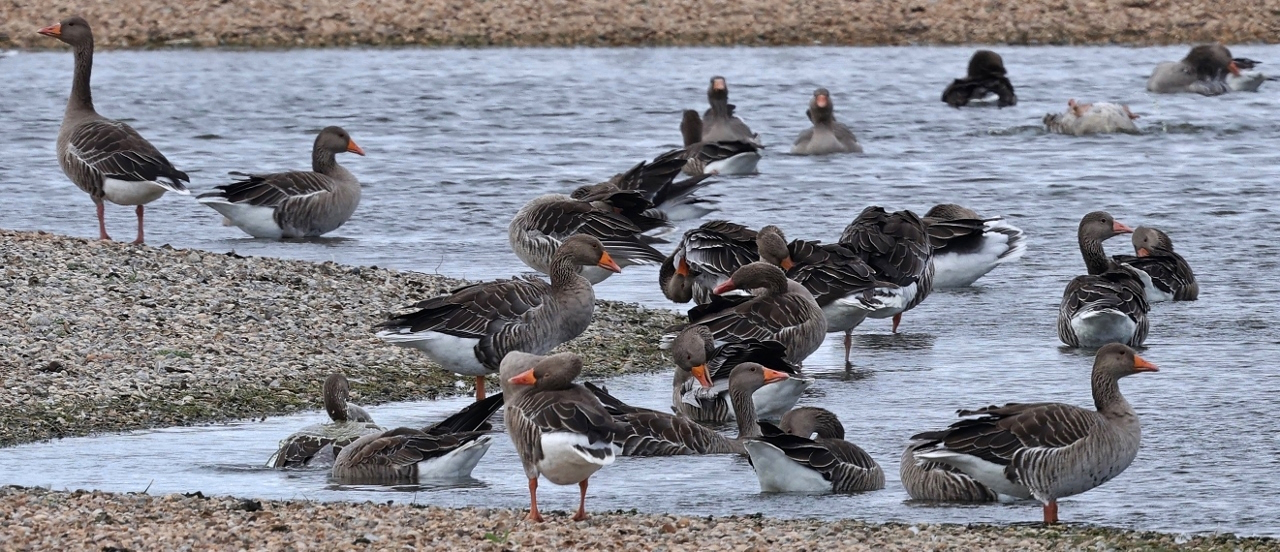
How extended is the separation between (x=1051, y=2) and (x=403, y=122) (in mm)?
18871

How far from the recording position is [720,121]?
2644 cm

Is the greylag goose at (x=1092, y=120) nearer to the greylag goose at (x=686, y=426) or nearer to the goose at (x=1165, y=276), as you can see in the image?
the goose at (x=1165, y=276)

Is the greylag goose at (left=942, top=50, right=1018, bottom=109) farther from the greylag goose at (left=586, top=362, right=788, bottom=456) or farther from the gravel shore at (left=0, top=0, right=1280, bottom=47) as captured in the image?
the greylag goose at (left=586, top=362, right=788, bottom=456)

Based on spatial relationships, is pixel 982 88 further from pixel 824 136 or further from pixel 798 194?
pixel 798 194

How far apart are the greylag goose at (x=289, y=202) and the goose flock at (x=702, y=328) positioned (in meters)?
0.02

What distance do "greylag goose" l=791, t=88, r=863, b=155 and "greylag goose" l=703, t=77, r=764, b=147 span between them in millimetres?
754

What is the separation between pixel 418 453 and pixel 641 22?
3437 centimetres

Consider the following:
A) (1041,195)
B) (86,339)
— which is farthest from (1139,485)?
(1041,195)

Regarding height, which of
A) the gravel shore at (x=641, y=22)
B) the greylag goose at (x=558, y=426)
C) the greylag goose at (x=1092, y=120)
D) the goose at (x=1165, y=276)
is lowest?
the gravel shore at (x=641, y=22)

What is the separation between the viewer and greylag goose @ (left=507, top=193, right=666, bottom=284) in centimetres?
1555

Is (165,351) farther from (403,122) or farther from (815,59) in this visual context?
(815,59)

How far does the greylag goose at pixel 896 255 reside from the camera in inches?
559

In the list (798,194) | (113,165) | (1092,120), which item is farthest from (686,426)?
(1092,120)

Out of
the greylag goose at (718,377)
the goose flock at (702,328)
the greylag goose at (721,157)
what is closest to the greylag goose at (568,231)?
the goose flock at (702,328)
